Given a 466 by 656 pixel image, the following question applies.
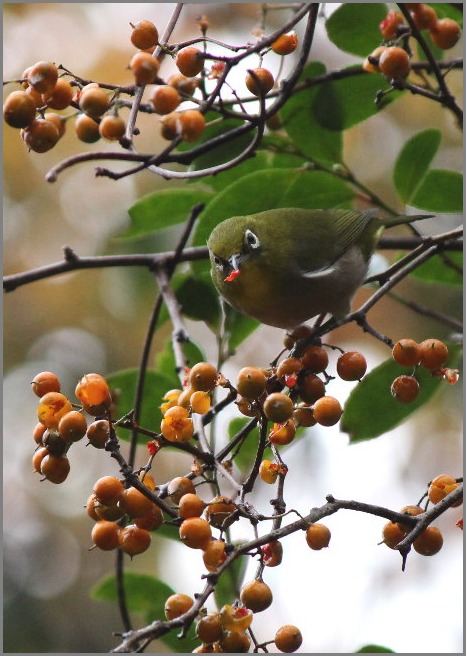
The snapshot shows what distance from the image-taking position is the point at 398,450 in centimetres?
556

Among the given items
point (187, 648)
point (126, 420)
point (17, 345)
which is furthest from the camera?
point (17, 345)

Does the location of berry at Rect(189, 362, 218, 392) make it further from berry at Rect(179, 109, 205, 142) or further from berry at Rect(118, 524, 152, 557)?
berry at Rect(179, 109, 205, 142)

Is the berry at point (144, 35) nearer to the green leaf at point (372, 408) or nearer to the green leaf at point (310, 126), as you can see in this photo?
the green leaf at point (310, 126)

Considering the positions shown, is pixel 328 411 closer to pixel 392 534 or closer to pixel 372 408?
pixel 392 534

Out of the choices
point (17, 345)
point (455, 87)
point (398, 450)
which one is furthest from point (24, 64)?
point (398, 450)

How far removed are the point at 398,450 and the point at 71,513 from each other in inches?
90.7

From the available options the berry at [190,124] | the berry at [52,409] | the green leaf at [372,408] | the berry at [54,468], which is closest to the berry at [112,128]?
the berry at [190,124]

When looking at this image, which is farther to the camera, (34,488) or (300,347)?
(34,488)

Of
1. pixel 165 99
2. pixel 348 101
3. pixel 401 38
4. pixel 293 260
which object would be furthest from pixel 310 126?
pixel 165 99

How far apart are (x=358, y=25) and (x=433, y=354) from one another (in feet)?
3.58

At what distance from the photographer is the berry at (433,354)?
1.82 m

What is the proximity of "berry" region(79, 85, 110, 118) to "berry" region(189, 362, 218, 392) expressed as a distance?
57cm

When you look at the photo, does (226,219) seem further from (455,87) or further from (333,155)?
(455,87)

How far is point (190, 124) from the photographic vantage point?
1.60 meters
